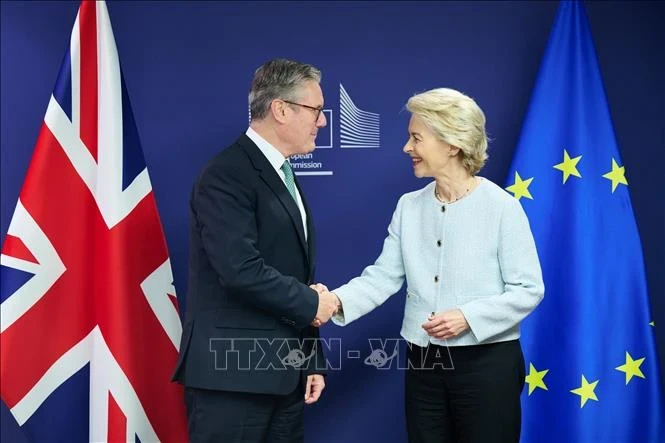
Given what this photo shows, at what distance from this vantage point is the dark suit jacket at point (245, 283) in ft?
6.47

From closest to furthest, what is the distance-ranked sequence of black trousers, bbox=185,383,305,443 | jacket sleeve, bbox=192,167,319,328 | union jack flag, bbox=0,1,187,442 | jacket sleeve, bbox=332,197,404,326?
jacket sleeve, bbox=192,167,319,328, black trousers, bbox=185,383,305,443, jacket sleeve, bbox=332,197,404,326, union jack flag, bbox=0,1,187,442

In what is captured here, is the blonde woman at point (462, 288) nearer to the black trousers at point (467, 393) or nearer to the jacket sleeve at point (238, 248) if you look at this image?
the black trousers at point (467, 393)

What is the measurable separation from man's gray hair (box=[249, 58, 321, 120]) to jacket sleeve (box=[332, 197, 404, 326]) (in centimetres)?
49

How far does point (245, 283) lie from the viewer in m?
1.95

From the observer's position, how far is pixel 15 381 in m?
2.51

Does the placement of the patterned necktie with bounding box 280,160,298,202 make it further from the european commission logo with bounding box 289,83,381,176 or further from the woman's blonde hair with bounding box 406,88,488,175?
the european commission logo with bounding box 289,83,381,176

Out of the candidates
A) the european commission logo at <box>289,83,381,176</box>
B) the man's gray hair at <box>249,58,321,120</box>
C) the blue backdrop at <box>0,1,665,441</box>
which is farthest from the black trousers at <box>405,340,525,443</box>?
the european commission logo at <box>289,83,381,176</box>

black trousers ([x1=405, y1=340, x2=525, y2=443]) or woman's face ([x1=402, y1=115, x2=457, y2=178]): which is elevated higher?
woman's face ([x1=402, y1=115, x2=457, y2=178])

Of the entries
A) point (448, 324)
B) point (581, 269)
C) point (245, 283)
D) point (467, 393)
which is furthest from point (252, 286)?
point (581, 269)

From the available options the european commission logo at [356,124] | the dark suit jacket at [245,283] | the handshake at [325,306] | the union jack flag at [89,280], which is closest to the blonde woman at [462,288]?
the handshake at [325,306]

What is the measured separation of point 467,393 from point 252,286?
0.67m

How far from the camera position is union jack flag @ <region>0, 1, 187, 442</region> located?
254 centimetres

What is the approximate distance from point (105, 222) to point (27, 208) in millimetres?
258

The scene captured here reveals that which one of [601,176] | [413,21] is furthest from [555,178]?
[413,21]
